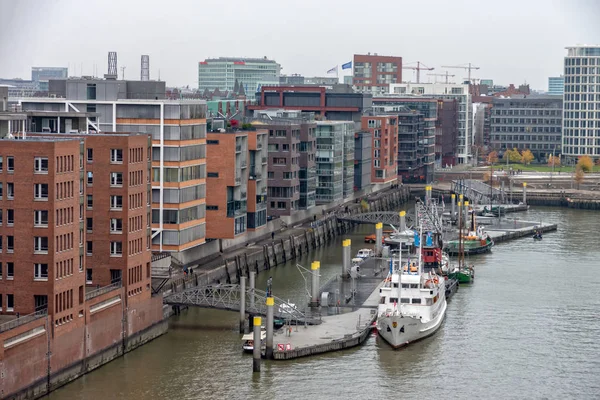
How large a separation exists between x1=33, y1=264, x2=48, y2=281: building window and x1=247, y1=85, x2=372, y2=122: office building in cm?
9035

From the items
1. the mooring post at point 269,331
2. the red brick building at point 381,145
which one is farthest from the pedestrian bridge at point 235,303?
the red brick building at point 381,145

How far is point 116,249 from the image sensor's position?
64312 millimetres

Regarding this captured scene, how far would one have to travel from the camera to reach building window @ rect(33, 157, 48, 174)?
183 ft

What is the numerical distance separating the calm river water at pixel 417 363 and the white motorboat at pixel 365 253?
1297cm

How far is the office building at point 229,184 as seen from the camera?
296 feet

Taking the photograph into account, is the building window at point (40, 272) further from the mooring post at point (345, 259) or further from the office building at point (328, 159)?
the office building at point (328, 159)

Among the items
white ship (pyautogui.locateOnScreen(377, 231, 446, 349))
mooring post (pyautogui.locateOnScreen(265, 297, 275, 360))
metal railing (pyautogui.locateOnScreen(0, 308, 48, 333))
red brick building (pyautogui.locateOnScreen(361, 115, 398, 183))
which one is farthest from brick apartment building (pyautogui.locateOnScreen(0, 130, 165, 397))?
red brick building (pyautogui.locateOnScreen(361, 115, 398, 183))

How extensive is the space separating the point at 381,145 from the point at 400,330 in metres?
85.0

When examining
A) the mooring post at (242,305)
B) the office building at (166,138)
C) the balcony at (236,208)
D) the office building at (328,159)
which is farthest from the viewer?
the office building at (328,159)

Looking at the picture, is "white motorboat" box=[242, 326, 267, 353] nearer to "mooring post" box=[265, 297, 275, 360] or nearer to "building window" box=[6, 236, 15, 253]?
"mooring post" box=[265, 297, 275, 360]

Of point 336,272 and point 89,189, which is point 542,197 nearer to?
point 336,272

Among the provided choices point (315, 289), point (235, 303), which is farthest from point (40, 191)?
point (315, 289)

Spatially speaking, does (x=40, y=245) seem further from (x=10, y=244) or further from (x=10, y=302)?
(x=10, y=302)

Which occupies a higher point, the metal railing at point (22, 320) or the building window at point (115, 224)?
the building window at point (115, 224)
